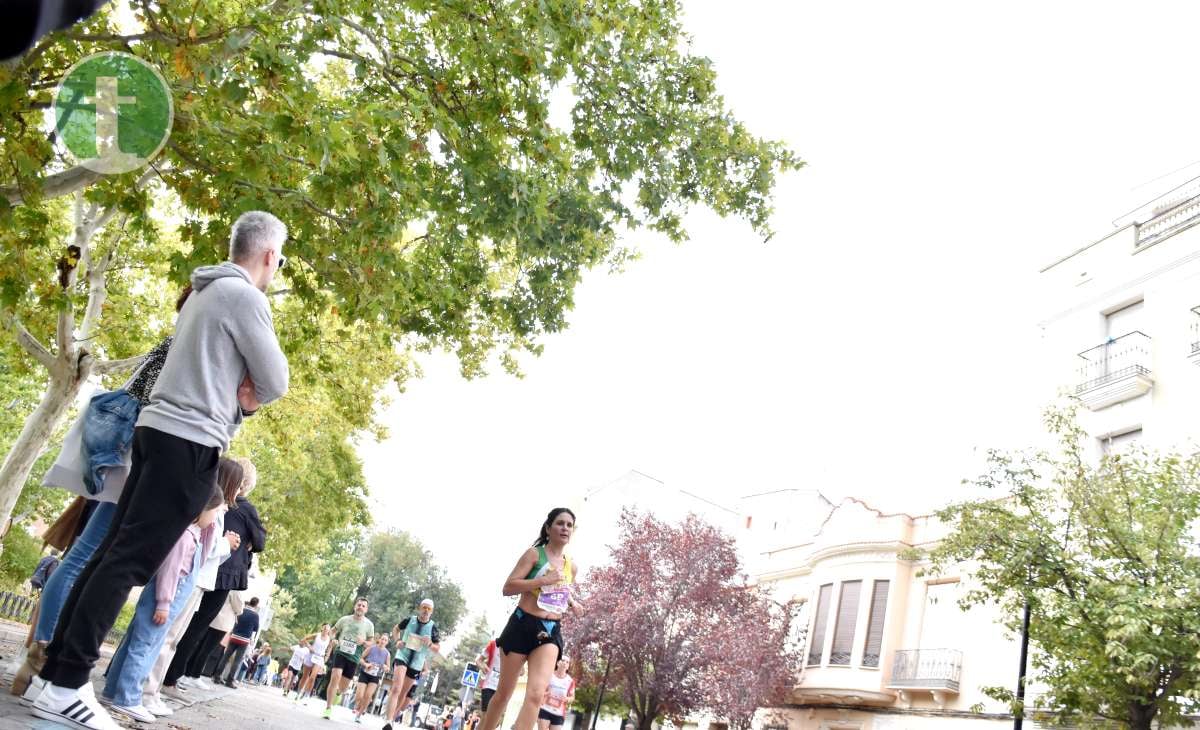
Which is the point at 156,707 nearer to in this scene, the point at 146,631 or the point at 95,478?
the point at 146,631

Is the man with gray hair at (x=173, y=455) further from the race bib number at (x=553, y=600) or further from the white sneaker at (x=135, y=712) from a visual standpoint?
the race bib number at (x=553, y=600)

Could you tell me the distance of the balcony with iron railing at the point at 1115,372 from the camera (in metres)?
21.9

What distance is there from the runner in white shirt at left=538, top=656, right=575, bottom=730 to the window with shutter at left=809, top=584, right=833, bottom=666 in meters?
17.5

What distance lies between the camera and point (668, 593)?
33.3m

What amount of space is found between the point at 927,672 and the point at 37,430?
21.7 m

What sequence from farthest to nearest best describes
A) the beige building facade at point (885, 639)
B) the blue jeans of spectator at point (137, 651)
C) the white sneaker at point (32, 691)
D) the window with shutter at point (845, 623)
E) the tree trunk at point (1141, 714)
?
the window with shutter at point (845, 623), the beige building facade at point (885, 639), the tree trunk at point (1141, 714), the blue jeans of spectator at point (137, 651), the white sneaker at point (32, 691)

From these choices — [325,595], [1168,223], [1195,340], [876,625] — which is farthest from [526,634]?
[325,595]

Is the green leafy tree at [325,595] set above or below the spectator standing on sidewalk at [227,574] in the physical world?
above

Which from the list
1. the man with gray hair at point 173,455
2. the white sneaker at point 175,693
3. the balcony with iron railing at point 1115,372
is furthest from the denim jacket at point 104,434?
the balcony with iron railing at point 1115,372

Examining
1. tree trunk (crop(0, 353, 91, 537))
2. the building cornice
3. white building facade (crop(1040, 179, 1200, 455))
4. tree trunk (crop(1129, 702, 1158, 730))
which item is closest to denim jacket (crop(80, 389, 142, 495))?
tree trunk (crop(0, 353, 91, 537))

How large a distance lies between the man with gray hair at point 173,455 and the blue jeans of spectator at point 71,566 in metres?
1.42

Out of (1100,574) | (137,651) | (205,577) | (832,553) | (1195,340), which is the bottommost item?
(137,651)

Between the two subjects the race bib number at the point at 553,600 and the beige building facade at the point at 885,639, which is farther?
the beige building facade at the point at 885,639

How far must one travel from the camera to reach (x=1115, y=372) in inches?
884
